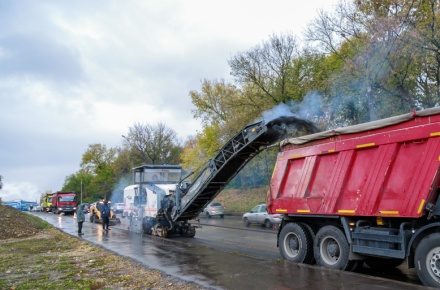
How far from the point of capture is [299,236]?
32.9 ft

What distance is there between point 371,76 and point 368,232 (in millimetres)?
12872

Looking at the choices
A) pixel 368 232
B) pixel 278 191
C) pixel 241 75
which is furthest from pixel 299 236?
pixel 241 75

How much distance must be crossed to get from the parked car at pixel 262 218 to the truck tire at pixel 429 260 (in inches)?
595

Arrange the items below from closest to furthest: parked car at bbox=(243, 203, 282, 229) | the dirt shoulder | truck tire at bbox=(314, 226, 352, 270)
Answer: the dirt shoulder < truck tire at bbox=(314, 226, 352, 270) < parked car at bbox=(243, 203, 282, 229)

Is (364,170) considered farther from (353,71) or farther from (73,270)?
(353,71)

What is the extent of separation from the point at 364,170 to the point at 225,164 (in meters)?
5.98

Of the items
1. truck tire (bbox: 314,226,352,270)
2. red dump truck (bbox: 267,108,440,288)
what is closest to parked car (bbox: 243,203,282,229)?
red dump truck (bbox: 267,108,440,288)

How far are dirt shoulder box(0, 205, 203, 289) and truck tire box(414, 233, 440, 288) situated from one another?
3.96m

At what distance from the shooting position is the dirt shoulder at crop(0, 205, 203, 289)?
806cm

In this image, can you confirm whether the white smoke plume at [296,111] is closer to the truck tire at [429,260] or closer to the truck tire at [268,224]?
the truck tire at [429,260]

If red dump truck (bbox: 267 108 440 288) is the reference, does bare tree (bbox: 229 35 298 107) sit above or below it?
above

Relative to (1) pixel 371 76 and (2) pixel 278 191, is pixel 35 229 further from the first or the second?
(1) pixel 371 76

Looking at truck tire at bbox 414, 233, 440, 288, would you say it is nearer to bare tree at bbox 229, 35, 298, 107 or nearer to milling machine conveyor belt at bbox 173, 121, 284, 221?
milling machine conveyor belt at bbox 173, 121, 284, 221

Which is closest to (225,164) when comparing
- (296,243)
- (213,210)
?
(296,243)
